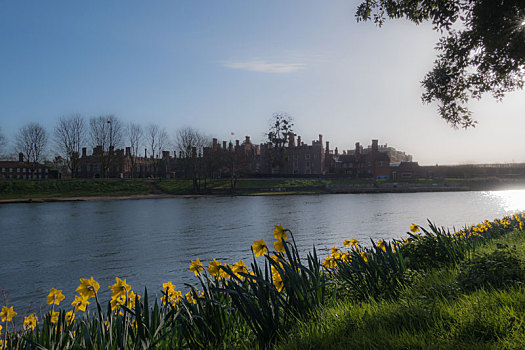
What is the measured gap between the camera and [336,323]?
3.81m

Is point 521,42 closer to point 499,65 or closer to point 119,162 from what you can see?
point 499,65

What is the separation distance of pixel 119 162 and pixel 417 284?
88845 millimetres

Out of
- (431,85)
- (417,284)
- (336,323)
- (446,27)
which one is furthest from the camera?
(431,85)

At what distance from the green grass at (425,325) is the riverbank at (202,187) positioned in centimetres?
6483

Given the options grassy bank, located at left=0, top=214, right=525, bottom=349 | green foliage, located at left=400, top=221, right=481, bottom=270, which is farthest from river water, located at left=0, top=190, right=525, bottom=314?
grassy bank, located at left=0, top=214, right=525, bottom=349

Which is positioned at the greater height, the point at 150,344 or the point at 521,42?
the point at 521,42

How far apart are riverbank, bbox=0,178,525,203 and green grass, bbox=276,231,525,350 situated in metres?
64.8

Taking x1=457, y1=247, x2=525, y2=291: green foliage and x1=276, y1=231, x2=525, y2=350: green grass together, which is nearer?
x1=276, y1=231, x2=525, y2=350: green grass

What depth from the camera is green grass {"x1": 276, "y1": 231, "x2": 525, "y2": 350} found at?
10.4ft

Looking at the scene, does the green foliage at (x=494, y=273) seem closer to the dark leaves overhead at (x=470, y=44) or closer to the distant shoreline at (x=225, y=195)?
the dark leaves overhead at (x=470, y=44)

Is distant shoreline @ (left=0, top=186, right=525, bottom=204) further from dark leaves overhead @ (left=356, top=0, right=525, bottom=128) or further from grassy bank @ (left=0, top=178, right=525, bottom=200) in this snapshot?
dark leaves overhead @ (left=356, top=0, right=525, bottom=128)

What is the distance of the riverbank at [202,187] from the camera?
65312 millimetres

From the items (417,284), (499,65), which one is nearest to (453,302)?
(417,284)

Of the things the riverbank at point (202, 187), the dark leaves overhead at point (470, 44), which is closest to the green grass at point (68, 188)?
the riverbank at point (202, 187)
